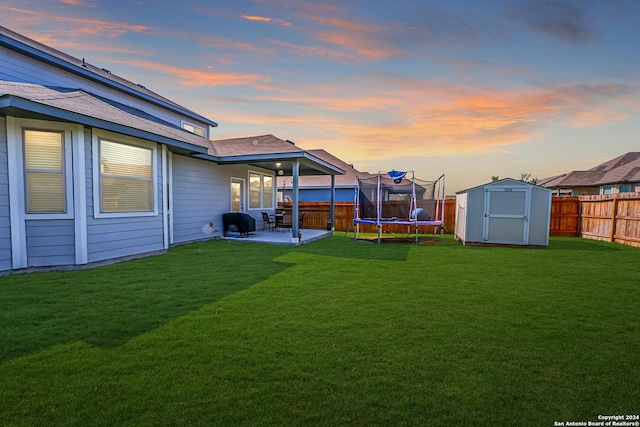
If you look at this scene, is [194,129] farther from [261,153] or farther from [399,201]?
[399,201]

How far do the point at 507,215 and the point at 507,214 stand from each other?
3 centimetres

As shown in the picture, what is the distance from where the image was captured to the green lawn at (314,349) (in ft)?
5.65

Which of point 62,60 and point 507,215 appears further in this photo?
point 507,215

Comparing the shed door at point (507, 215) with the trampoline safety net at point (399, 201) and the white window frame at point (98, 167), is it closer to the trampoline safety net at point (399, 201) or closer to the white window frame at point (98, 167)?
the trampoline safety net at point (399, 201)

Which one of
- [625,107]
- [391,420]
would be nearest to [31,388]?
[391,420]

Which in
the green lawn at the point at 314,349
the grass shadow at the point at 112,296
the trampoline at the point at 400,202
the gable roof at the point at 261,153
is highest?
the gable roof at the point at 261,153

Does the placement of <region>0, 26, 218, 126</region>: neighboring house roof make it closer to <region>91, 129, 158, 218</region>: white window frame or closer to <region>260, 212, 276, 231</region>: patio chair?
<region>91, 129, 158, 218</region>: white window frame

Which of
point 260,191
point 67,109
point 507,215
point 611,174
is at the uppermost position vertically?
point 611,174

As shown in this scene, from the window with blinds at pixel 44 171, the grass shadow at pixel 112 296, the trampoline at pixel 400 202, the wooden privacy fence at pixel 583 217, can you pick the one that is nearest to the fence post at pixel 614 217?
the wooden privacy fence at pixel 583 217

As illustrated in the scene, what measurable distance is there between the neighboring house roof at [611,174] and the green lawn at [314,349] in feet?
77.5

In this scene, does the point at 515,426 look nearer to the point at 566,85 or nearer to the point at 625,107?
the point at 566,85

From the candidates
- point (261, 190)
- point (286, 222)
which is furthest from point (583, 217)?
point (261, 190)

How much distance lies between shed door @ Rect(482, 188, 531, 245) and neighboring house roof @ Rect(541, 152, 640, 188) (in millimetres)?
18409

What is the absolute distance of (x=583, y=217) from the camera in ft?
38.2
